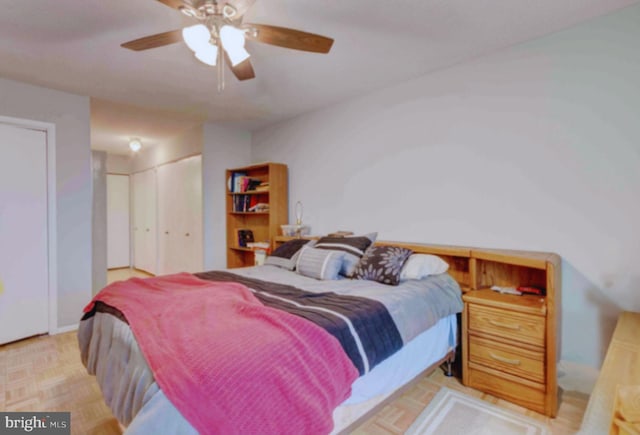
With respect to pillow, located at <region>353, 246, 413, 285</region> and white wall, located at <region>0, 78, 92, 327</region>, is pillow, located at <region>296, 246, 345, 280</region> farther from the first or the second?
white wall, located at <region>0, 78, 92, 327</region>

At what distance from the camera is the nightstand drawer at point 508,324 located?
1.82 m

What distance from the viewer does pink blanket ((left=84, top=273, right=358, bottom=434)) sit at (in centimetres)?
100

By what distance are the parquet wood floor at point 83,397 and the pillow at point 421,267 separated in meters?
0.71

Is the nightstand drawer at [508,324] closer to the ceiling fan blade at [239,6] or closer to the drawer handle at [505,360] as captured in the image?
the drawer handle at [505,360]

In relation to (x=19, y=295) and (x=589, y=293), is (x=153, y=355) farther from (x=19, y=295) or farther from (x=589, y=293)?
(x=19, y=295)

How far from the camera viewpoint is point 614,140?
1915 millimetres

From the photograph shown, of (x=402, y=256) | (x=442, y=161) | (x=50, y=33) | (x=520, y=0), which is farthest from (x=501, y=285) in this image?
(x=50, y=33)

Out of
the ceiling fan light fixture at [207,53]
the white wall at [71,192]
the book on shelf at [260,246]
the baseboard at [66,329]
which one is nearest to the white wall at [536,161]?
the book on shelf at [260,246]

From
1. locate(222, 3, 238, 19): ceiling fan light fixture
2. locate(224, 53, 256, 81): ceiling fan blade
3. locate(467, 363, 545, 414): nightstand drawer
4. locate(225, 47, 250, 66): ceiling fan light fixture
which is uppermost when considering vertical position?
locate(222, 3, 238, 19): ceiling fan light fixture

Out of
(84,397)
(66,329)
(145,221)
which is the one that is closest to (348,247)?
(84,397)

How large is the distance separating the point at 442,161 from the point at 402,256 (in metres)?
0.93

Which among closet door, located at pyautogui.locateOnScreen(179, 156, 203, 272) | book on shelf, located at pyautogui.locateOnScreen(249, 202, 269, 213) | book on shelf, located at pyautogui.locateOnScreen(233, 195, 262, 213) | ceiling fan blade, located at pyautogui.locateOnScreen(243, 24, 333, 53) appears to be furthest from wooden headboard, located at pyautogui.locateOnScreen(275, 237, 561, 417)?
closet door, located at pyautogui.locateOnScreen(179, 156, 203, 272)

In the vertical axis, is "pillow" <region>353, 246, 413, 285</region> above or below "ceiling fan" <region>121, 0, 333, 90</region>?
below

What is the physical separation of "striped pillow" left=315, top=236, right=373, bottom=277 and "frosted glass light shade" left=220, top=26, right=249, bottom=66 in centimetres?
152
